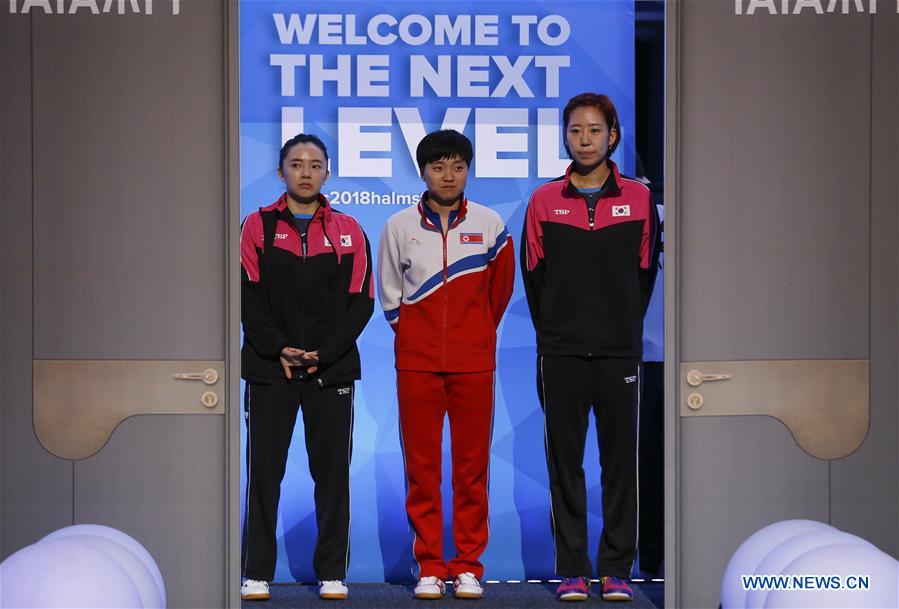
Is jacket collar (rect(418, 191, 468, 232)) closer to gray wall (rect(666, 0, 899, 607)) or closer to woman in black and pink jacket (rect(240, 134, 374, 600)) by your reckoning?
woman in black and pink jacket (rect(240, 134, 374, 600))

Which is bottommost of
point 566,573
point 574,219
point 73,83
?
point 566,573

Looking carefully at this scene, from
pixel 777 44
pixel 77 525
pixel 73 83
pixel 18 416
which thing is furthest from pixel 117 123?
pixel 777 44

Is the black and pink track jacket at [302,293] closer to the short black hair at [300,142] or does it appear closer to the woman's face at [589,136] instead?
the short black hair at [300,142]

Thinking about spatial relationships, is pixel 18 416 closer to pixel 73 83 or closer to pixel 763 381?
pixel 73 83

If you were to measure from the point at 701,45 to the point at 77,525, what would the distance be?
101 inches

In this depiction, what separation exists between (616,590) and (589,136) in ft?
6.11

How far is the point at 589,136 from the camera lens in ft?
15.2

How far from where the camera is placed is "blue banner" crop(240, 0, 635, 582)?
478cm

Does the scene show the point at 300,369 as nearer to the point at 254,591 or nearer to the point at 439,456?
the point at 439,456

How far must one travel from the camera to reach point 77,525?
3.47 m

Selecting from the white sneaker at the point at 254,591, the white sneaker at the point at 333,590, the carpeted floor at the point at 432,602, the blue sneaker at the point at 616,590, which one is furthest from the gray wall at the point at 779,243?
the white sneaker at the point at 254,591

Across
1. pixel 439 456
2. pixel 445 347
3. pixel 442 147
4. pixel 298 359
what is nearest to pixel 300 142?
pixel 442 147

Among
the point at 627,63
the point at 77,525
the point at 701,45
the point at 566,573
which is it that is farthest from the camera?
the point at 627,63

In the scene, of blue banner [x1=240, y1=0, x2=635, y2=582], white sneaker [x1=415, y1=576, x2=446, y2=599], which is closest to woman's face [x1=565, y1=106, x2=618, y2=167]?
blue banner [x1=240, y1=0, x2=635, y2=582]
